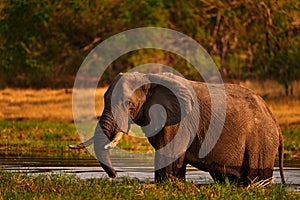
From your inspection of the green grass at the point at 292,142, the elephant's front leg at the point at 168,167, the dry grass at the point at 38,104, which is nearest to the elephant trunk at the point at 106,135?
the elephant's front leg at the point at 168,167

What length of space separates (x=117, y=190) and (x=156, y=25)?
58.8 feet

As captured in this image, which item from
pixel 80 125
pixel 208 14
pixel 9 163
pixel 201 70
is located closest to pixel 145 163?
pixel 9 163

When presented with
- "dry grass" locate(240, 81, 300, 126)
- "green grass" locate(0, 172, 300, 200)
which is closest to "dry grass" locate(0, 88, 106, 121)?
"dry grass" locate(240, 81, 300, 126)

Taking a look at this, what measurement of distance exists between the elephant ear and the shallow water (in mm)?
1394

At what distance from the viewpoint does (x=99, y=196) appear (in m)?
9.92

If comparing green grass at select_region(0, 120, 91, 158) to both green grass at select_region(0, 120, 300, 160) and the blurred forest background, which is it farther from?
the blurred forest background

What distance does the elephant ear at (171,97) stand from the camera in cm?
1167

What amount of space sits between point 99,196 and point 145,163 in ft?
20.2

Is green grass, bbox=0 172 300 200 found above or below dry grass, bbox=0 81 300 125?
above

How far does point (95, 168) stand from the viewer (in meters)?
14.5

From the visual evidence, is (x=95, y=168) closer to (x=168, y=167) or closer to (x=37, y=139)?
(x=168, y=167)

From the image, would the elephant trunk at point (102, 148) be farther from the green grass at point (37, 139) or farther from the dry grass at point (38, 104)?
the dry grass at point (38, 104)

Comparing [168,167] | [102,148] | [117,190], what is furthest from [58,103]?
[117,190]

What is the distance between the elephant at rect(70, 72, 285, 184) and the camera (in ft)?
36.9
